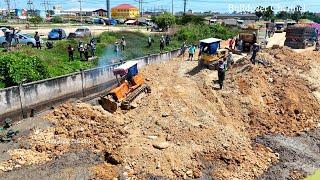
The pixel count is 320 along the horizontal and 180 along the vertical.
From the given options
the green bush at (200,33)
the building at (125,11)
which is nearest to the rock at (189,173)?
the green bush at (200,33)

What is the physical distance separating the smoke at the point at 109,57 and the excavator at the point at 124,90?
231 inches

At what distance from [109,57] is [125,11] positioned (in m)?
85.5

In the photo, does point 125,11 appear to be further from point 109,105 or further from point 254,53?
point 109,105

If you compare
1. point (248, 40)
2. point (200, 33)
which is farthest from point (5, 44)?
point (200, 33)

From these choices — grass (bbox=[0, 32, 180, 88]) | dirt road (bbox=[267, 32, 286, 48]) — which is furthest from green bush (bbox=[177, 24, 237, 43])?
dirt road (bbox=[267, 32, 286, 48])

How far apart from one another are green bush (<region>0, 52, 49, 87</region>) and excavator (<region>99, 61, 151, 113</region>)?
444cm

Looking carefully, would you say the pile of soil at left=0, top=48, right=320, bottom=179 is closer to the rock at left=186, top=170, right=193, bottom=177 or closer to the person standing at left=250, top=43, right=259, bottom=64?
the rock at left=186, top=170, right=193, bottom=177

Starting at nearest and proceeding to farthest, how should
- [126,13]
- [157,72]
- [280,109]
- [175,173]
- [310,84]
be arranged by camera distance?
[175,173] < [280,109] < [310,84] < [157,72] < [126,13]

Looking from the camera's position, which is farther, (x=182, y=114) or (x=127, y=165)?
(x=182, y=114)

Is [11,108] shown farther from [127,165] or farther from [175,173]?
[175,173]

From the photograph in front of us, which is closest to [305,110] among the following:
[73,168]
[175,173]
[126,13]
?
[175,173]

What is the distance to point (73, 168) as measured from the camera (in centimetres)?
1448

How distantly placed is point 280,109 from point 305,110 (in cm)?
146

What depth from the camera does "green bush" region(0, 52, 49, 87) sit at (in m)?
20.8
